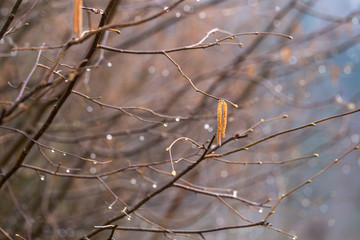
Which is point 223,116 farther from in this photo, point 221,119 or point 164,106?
point 164,106

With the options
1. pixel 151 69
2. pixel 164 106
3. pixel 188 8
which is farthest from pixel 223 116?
pixel 151 69

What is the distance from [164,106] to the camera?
143 inches

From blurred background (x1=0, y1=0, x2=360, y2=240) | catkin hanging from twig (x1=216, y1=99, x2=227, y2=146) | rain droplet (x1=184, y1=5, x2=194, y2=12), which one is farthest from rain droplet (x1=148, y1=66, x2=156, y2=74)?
catkin hanging from twig (x1=216, y1=99, x2=227, y2=146)

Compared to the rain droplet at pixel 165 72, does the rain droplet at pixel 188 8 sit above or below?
below

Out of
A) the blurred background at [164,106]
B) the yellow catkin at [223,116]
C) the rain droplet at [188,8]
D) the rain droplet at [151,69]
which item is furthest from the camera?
the rain droplet at [151,69]

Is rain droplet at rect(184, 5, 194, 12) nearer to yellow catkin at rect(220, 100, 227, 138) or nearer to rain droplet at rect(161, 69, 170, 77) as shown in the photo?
rain droplet at rect(161, 69, 170, 77)

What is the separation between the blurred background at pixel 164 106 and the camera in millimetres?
3119

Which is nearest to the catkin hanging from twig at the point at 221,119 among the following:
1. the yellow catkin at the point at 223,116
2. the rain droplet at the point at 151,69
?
the yellow catkin at the point at 223,116

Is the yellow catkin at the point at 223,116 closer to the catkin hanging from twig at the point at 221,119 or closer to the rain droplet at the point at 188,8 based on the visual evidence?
the catkin hanging from twig at the point at 221,119

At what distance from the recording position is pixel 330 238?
28.8 ft

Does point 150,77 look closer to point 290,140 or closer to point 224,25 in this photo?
point 224,25

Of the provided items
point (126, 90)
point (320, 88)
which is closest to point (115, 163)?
point (126, 90)

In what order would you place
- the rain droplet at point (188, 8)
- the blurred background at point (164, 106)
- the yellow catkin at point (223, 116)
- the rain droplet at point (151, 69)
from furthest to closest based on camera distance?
the rain droplet at point (151, 69) → the rain droplet at point (188, 8) → the blurred background at point (164, 106) → the yellow catkin at point (223, 116)

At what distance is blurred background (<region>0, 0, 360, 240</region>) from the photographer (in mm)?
3119
